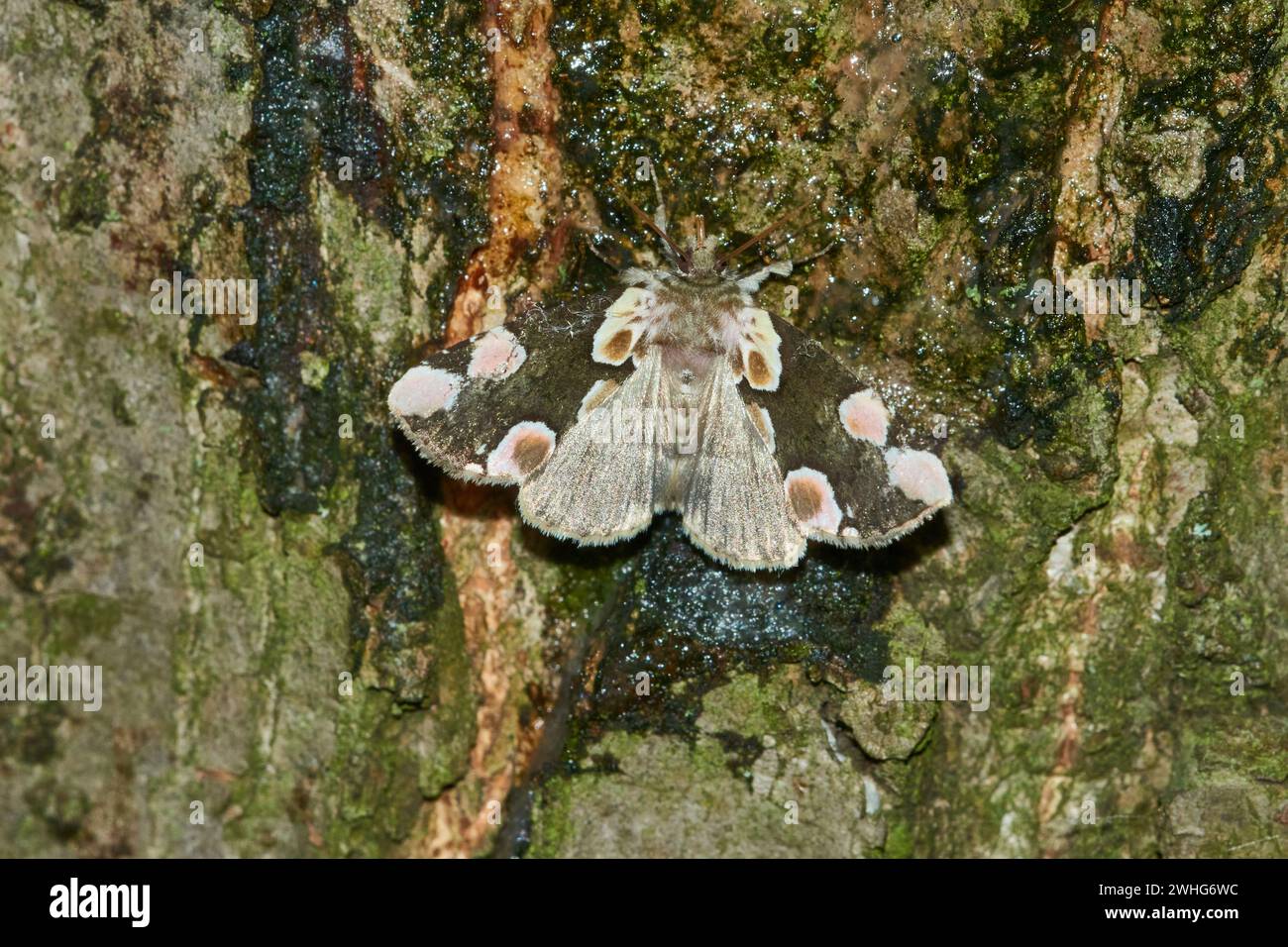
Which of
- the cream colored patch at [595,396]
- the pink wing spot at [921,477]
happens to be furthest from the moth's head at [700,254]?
the pink wing spot at [921,477]

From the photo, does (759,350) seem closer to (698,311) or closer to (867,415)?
(698,311)

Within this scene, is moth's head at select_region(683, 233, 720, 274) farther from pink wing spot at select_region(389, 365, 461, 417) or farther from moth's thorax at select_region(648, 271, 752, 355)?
pink wing spot at select_region(389, 365, 461, 417)

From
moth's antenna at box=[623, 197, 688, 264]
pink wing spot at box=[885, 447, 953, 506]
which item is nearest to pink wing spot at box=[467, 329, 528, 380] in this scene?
moth's antenna at box=[623, 197, 688, 264]

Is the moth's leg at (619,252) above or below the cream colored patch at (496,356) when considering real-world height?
above

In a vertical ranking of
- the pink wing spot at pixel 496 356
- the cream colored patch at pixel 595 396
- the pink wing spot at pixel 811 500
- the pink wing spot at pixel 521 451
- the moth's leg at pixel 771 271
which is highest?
the moth's leg at pixel 771 271

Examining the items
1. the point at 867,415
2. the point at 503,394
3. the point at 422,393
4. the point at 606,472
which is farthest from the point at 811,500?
the point at 422,393

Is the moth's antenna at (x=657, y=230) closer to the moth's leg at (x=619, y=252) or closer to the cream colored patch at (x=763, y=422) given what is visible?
the moth's leg at (x=619, y=252)
